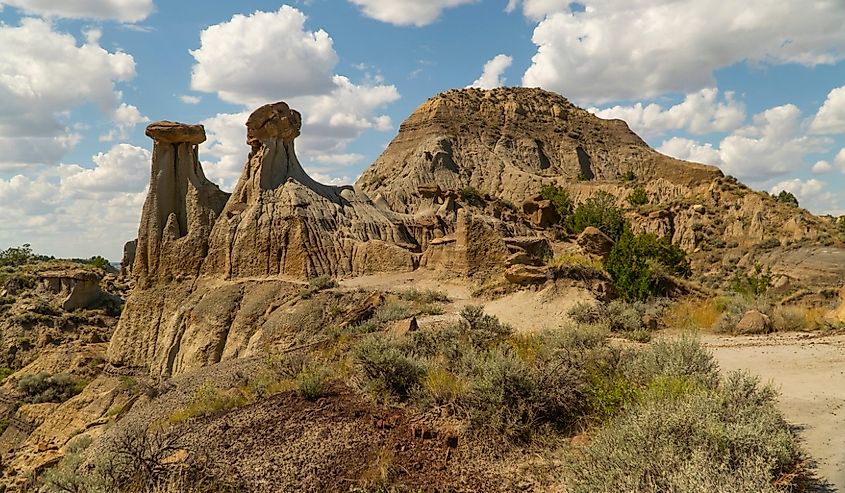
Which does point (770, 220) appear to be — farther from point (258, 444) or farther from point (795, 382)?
point (258, 444)

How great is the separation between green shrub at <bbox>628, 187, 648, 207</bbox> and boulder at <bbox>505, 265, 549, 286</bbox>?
34.9 metres

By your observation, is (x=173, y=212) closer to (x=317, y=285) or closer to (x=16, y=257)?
(x=317, y=285)

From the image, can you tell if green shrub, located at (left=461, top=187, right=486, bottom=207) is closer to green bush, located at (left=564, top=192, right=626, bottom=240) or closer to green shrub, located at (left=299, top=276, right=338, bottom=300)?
green bush, located at (left=564, top=192, right=626, bottom=240)

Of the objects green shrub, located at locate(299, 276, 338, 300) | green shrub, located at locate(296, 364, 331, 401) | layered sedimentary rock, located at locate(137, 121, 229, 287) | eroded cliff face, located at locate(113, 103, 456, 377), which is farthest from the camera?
layered sedimentary rock, located at locate(137, 121, 229, 287)

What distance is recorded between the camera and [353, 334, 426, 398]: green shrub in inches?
324

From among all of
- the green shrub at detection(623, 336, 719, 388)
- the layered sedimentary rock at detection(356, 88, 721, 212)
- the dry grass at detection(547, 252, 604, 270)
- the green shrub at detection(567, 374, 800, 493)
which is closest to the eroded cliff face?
the dry grass at detection(547, 252, 604, 270)

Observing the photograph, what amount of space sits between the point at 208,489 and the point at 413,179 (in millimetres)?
53167

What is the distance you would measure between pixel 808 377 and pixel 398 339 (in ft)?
20.0

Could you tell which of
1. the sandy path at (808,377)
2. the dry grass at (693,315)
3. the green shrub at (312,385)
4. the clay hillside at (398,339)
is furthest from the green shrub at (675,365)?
the dry grass at (693,315)

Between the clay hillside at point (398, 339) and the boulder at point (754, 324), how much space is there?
1.6 inches

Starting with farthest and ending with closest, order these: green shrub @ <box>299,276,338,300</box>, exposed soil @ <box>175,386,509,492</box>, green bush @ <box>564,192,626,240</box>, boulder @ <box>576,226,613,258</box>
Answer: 1. green bush @ <box>564,192,626,240</box>
2. green shrub @ <box>299,276,338,300</box>
3. boulder @ <box>576,226,613,258</box>
4. exposed soil @ <box>175,386,509,492</box>

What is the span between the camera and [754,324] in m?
12.4

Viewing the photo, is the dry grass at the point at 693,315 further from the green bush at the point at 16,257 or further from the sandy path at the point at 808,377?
the green bush at the point at 16,257

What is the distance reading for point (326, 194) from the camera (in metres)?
28.8
